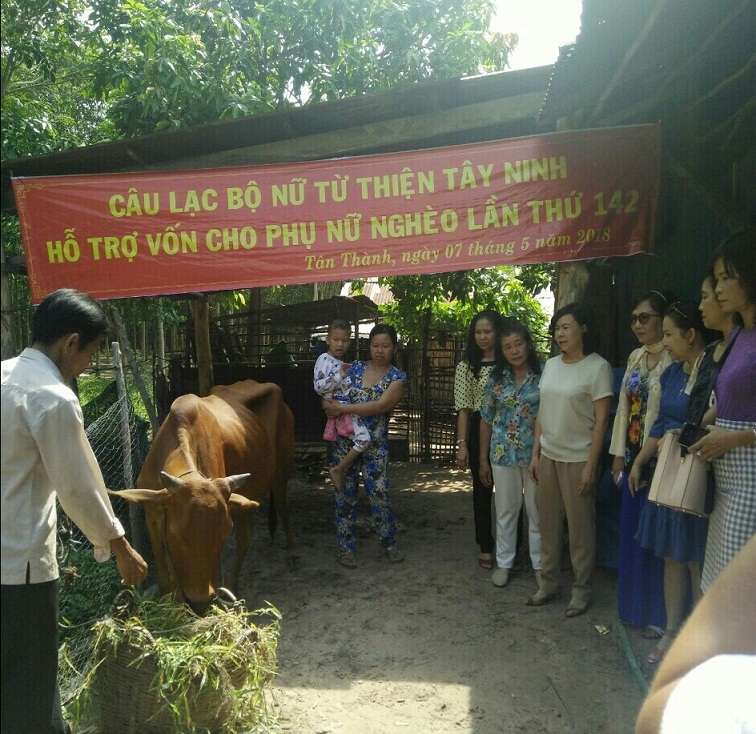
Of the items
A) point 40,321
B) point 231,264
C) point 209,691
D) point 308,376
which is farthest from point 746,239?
point 308,376

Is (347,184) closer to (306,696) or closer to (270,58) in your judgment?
(306,696)

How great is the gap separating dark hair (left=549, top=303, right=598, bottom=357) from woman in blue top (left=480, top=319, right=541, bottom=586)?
0.46 metres

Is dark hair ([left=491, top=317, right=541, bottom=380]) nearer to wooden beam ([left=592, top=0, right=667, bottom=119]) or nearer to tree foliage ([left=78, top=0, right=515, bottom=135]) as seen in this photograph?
wooden beam ([left=592, top=0, right=667, bottom=119])

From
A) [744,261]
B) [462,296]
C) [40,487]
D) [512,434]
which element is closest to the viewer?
[40,487]

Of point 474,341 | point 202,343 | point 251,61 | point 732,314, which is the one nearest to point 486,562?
point 474,341

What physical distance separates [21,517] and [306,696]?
6.79 feet

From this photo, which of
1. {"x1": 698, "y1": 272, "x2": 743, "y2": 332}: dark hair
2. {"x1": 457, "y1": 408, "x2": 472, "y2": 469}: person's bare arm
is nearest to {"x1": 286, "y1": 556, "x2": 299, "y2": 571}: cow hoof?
{"x1": 457, "y1": 408, "x2": 472, "y2": 469}: person's bare arm

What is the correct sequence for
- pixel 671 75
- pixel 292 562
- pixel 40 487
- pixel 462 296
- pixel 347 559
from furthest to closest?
pixel 462 296 < pixel 292 562 < pixel 347 559 < pixel 671 75 < pixel 40 487

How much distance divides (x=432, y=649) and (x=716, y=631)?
11.1 feet

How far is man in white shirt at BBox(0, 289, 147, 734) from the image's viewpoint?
1.91 metres

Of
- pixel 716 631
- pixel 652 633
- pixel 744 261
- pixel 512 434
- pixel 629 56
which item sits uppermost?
pixel 629 56

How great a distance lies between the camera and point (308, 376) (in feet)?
29.8

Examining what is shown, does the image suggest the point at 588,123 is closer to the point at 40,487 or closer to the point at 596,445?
the point at 596,445

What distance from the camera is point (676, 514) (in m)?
3.36
